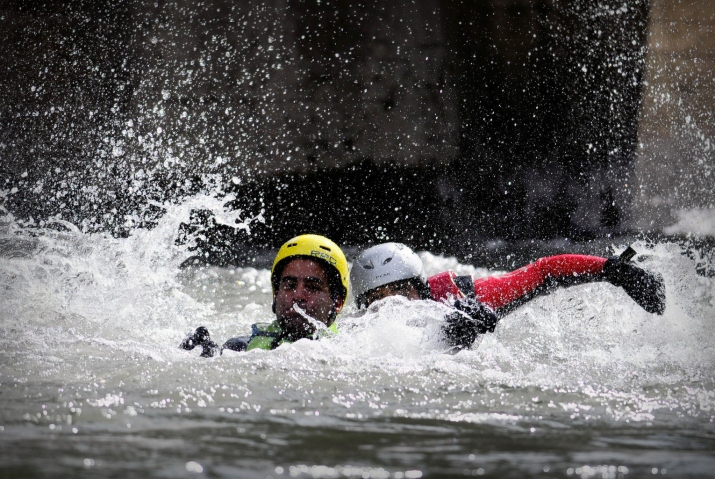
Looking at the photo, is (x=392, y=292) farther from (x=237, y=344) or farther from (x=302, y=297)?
(x=237, y=344)

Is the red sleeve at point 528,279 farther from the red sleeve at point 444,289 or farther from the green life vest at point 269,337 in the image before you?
the green life vest at point 269,337

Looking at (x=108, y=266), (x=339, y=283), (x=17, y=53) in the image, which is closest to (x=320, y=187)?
(x=17, y=53)

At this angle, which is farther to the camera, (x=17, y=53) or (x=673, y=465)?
(x=17, y=53)

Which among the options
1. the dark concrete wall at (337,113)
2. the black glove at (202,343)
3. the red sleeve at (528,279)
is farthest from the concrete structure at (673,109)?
the black glove at (202,343)

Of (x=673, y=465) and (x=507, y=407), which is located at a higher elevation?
(x=507, y=407)

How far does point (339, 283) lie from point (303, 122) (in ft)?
20.1

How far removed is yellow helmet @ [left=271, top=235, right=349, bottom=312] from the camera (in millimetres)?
5230

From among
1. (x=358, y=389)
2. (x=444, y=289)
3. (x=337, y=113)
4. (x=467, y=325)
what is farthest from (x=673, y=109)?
(x=358, y=389)

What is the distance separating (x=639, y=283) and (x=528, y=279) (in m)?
0.74

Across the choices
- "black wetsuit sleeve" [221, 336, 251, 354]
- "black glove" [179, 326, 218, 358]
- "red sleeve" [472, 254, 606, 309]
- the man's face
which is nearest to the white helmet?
the man's face

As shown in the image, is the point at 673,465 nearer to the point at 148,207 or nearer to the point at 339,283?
the point at 339,283

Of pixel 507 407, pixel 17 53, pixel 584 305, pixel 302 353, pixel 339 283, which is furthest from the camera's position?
pixel 17 53

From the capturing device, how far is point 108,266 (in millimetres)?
6500

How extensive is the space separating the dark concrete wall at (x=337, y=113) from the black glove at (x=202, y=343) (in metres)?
5.81
